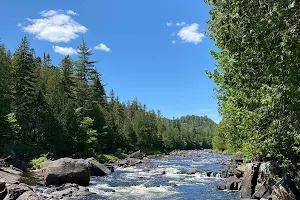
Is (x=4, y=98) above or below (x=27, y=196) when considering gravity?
above

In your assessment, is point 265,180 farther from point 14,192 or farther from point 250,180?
point 14,192

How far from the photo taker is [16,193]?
730 inches

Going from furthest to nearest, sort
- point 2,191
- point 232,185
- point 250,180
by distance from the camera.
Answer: point 232,185
point 250,180
point 2,191

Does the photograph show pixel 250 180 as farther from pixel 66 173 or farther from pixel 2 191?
pixel 2 191

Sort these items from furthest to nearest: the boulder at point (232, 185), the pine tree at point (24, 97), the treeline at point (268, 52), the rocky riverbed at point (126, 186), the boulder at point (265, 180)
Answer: the pine tree at point (24, 97), the boulder at point (232, 185), the rocky riverbed at point (126, 186), the boulder at point (265, 180), the treeline at point (268, 52)

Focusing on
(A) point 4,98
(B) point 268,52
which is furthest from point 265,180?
(A) point 4,98

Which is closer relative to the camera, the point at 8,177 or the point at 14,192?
the point at 14,192

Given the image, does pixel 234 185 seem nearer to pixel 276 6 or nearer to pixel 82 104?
pixel 276 6

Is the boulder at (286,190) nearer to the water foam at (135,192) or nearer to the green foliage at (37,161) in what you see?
the water foam at (135,192)

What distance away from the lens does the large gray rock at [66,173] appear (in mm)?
29609

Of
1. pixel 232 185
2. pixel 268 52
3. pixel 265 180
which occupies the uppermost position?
pixel 268 52

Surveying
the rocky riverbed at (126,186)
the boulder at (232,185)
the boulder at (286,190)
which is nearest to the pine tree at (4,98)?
the rocky riverbed at (126,186)

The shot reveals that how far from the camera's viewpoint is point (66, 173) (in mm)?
30234

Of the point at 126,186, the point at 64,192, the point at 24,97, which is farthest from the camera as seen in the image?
the point at 24,97
